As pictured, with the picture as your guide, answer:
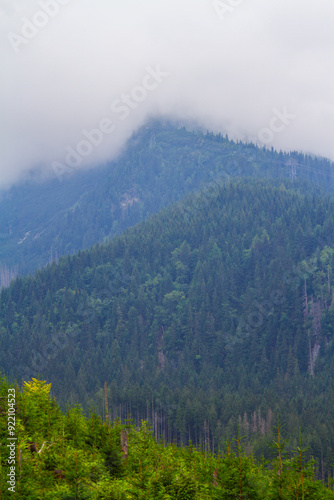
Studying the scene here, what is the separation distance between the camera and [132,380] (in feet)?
636

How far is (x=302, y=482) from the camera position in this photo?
41.4 metres

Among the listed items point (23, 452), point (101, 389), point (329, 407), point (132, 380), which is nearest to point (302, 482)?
point (23, 452)

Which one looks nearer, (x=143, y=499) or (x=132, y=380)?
(x=143, y=499)

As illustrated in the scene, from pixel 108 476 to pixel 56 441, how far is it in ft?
23.4

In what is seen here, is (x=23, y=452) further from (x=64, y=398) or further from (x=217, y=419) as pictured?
(x=64, y=398)

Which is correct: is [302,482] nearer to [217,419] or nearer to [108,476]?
[108,476]

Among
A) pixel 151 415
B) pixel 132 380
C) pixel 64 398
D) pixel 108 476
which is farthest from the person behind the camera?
pixel 132 380

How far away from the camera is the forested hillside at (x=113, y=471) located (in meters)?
42.5

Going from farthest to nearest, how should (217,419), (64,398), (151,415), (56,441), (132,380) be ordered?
(132,380), (64,398), (151,415), (217,419), (56,441)

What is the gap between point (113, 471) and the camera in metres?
51.1

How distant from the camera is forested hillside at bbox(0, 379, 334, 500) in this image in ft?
139

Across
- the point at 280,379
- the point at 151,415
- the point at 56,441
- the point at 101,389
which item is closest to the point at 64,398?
the point at 101,389

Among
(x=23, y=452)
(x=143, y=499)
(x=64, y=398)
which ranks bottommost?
(x=143, y=499)

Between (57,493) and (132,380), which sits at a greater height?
(132,380)
